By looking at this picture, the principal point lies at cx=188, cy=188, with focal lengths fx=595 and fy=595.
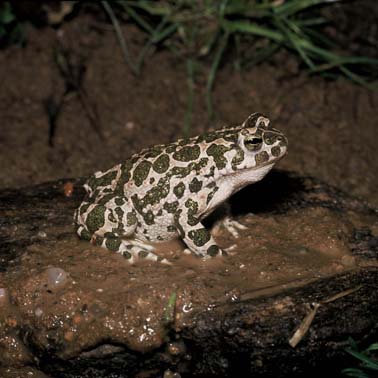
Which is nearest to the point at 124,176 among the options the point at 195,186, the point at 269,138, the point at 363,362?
the point at 195,186

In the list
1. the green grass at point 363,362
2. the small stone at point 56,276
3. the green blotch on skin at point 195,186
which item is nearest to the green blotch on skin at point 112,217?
the small stone at point 56,276

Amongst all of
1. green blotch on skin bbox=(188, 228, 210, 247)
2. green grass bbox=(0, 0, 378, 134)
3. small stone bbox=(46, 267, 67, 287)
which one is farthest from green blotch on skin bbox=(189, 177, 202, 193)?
green grass bbox=(0, 0, 378, 134)

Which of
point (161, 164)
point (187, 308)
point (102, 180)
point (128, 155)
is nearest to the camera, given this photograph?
point (187, 308)

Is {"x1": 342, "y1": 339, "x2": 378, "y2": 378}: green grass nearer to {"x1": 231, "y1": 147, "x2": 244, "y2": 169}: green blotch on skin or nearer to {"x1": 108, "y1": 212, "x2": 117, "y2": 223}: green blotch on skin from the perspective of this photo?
{"x1": 231, "y1": 147, "x2": 244, "y2": 169}: green blotch on skin

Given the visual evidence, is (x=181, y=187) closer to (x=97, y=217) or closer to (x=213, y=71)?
(x=97, y=217)

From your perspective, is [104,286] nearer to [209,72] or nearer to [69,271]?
[69,271]

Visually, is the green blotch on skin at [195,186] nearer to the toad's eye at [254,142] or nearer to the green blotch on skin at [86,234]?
the toad's eye at [254,142]
